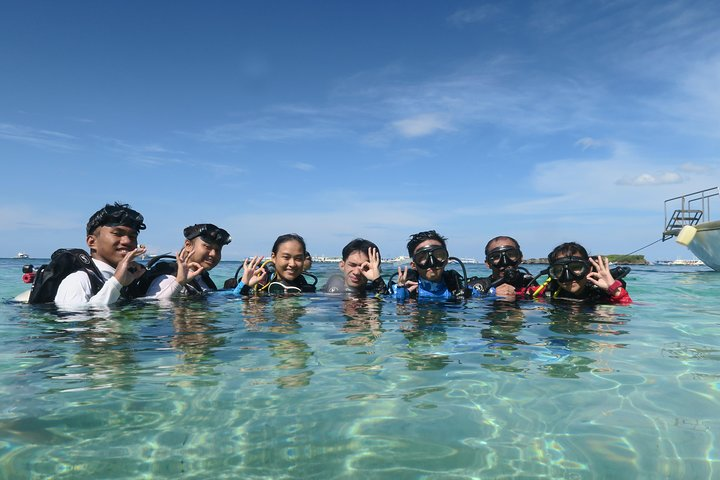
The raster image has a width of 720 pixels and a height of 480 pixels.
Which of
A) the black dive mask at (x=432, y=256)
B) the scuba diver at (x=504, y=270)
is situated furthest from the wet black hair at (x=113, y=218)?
the scuba diver at (x=504, y=270)

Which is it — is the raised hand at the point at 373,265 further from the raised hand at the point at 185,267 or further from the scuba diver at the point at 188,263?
the raised hand at the point at 185,267

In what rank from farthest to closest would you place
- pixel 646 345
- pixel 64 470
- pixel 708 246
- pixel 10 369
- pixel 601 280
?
1. pixel 708 246
2. pixel 601 280
3. pixel 646 345
4. pixel 10 369
5. pixel 64 470

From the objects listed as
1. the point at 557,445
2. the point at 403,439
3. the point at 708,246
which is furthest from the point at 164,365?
the point at 708,246

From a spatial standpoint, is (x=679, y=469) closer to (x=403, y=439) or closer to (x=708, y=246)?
(x=403, y=439)

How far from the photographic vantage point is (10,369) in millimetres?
3377

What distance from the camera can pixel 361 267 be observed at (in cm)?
795

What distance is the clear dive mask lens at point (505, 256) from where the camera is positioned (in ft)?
25.9

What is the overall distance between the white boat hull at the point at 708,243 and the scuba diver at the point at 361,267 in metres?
19.8

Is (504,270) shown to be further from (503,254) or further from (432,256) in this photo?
(432,256)

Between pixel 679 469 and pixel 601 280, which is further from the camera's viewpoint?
pixel 601 280

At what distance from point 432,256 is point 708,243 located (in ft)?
70.8

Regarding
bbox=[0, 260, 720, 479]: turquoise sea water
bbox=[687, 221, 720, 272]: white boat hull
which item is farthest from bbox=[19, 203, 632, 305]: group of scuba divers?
bbox=[687, 221, 720, 272]: white boat hull

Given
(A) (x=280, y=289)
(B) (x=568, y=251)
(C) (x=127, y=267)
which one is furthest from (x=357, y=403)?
(A) (x=280, y=289)

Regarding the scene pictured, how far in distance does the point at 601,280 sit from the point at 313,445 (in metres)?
5.79
